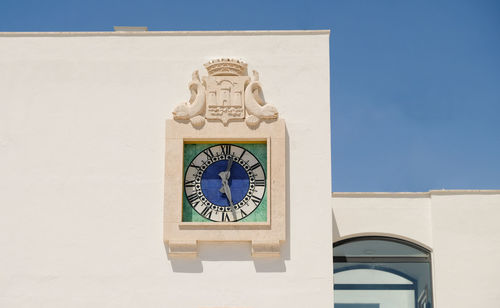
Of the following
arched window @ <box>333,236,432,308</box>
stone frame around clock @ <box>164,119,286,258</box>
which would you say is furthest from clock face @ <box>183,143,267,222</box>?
arched window @ <box>333,236,432,308</box>

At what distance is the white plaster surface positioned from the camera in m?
17.7

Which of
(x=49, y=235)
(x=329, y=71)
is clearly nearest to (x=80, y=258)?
(x=49, y=235)

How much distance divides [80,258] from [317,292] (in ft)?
13.4

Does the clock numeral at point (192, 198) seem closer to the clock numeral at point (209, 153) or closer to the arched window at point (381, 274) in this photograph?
the clock numeral at point (209, 153)

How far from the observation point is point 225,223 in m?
17.7

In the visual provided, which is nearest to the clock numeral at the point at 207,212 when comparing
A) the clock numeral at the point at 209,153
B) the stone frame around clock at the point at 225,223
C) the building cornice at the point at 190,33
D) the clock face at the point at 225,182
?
the clock face at the point at 225,182

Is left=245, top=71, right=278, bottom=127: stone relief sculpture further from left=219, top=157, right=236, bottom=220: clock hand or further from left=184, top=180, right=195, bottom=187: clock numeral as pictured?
left=184, top=180, right=195, bottom=187: clock numeral

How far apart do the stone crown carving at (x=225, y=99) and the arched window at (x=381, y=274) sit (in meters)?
3.90

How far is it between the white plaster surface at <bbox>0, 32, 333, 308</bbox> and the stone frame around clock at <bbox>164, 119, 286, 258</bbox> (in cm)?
21

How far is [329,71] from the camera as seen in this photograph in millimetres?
18656

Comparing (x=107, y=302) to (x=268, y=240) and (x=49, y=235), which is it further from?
(x=268, y=240)

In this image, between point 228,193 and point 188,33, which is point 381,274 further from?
point 188,33

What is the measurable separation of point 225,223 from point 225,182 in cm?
80

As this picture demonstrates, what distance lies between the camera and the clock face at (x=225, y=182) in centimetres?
1795
